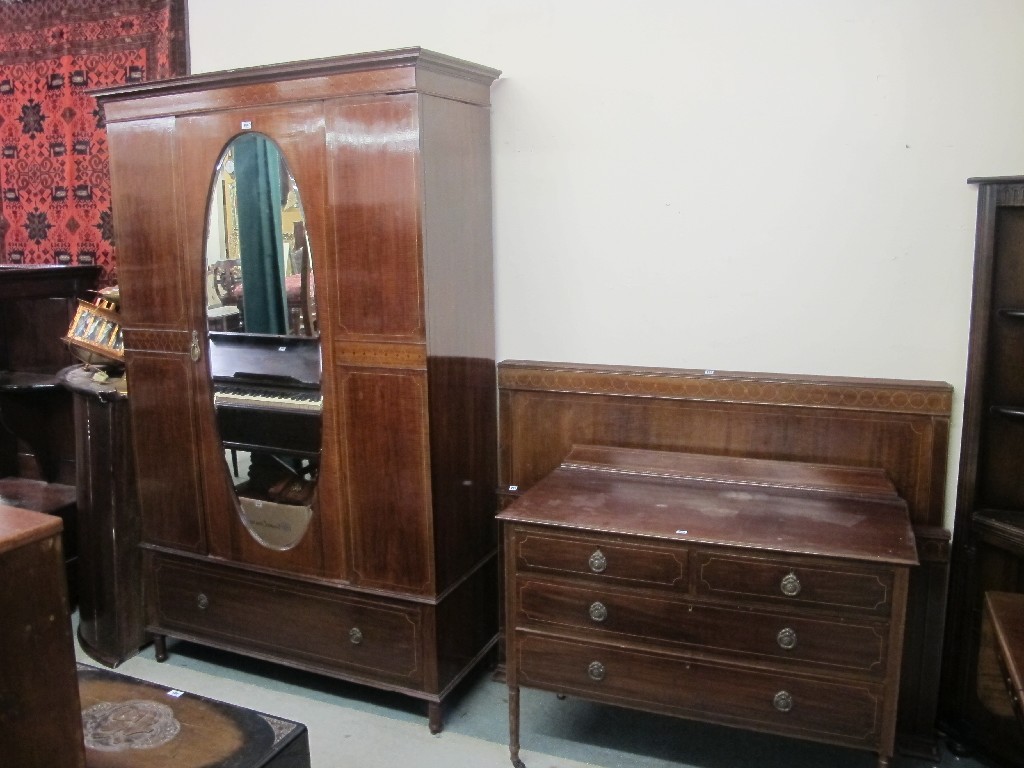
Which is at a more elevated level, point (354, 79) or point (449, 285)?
point (354, 79)

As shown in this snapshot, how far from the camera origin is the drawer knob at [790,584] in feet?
6.98

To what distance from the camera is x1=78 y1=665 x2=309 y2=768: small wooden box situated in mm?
1955

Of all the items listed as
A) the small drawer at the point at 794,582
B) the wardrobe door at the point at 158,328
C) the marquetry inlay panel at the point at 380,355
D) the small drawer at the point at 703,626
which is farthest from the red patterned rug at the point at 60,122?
the small drawer at the point at 794,582

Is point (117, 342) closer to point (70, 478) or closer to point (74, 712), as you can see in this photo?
point (70, 478)

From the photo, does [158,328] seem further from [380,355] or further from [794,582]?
[794,582]

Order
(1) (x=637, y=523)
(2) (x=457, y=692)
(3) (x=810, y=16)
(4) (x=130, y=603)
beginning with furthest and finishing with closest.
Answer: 1. (4) (x=130, y=603)
2. (2) (x=457, y=692)
3. (3) (x=810, y=16)
4. (1) (x=637, y=523)

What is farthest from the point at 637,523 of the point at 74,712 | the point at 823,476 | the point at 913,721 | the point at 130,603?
the point at 130,603

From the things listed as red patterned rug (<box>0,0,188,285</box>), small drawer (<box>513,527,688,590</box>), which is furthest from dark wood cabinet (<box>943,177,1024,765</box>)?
red patterned rug (<box>0,0,188,285</box>)

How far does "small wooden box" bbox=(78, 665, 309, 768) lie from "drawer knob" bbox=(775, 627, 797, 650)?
1.15m

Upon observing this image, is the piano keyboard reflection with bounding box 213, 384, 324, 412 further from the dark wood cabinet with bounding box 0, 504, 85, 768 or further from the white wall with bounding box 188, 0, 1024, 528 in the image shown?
the dark wood cabinet with bounding box 0, 504, 85, 768

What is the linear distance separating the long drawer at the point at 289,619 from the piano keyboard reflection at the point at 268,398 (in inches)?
21.9

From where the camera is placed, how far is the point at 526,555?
2.37 metres

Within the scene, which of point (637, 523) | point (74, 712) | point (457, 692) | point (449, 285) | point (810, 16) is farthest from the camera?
point (457, 692)

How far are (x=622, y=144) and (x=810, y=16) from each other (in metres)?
0.61
